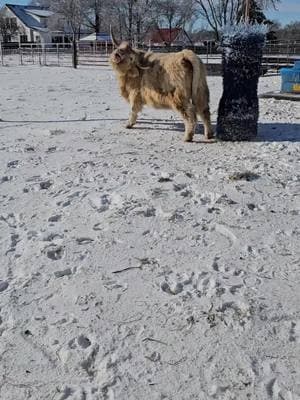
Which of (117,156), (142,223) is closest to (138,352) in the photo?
(142,223)

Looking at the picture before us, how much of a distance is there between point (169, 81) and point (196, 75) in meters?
0.41

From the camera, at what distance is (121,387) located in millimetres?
2098

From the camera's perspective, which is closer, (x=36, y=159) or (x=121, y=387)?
(x=121, y=387)

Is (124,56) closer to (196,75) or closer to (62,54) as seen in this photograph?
(196,75)

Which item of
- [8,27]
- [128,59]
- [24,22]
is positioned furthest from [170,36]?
[128,59]

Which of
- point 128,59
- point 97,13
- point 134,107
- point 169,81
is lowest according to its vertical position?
point 134,107

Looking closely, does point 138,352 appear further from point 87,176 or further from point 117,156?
point 117,156

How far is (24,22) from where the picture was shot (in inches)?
2420

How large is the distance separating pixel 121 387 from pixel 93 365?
0.68 ft

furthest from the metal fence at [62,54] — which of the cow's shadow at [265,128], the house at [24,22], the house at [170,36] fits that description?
the house at [24,22]

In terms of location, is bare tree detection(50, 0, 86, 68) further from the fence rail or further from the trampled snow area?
the trampled snow area

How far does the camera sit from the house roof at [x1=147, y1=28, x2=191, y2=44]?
45013 millimetres

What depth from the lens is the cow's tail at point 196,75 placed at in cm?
598

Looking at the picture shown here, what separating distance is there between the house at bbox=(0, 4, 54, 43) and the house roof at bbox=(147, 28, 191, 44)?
2098cm
